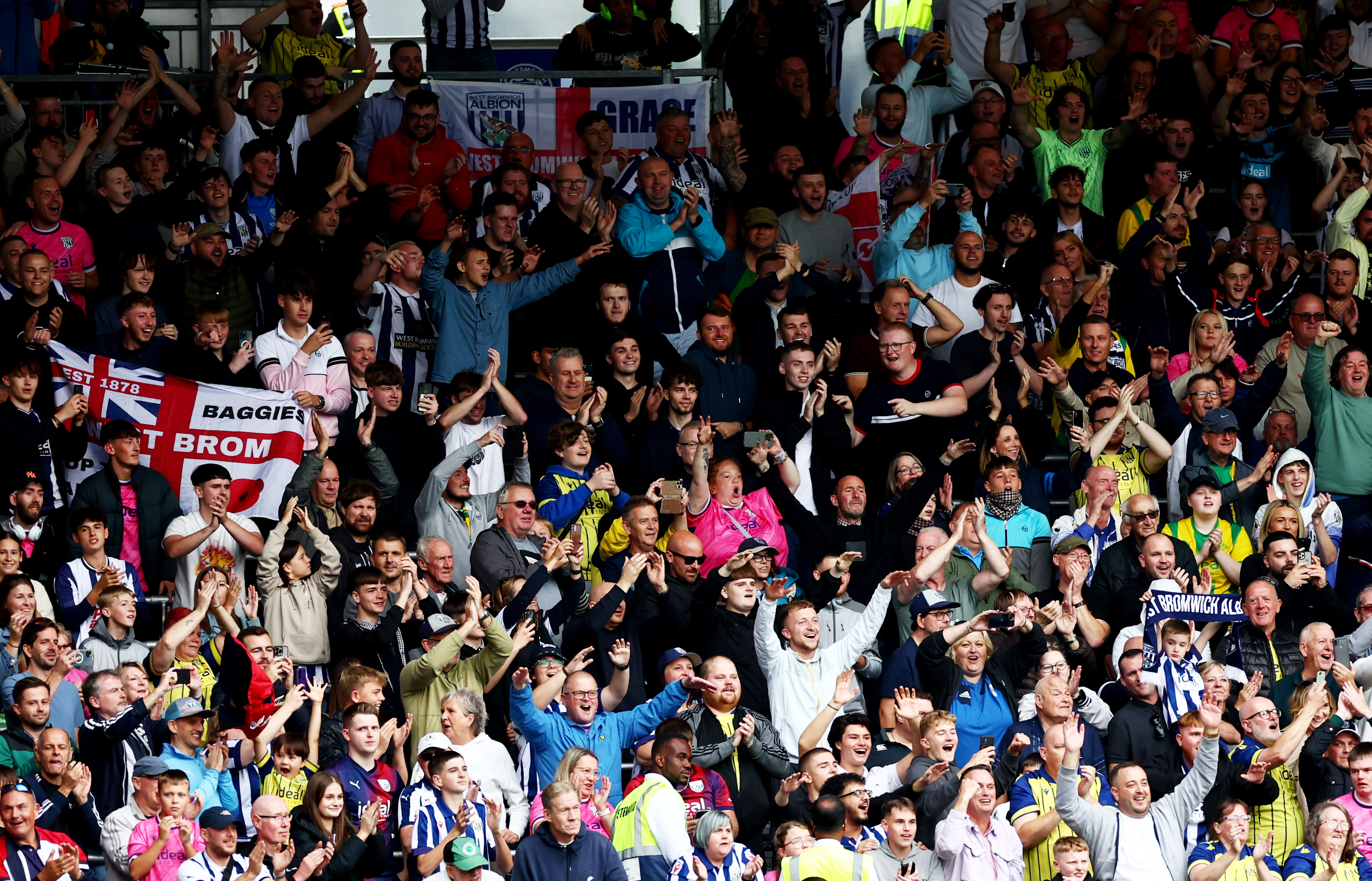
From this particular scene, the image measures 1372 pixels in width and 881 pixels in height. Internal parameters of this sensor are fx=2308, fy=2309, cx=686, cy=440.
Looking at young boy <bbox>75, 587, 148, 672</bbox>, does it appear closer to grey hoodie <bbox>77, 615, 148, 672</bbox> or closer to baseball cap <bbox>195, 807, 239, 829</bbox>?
grey hoodie <bbox>77, 615, 148, 672</bbox>

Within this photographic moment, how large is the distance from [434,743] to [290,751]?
729mm

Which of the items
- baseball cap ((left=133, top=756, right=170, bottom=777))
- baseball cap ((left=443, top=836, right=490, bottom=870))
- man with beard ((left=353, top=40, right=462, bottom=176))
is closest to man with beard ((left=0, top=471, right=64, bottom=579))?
baseball cap ((left=133, top=756, right=170, bottom=777))

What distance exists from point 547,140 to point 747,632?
5.07m

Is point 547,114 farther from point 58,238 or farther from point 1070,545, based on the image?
point 1070,545

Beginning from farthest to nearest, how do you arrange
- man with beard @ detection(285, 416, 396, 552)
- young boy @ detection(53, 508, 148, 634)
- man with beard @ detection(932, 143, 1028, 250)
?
man with beard @ detection(932, 143, 1028, 250)
man with beard @ detection(285, 416, 396, 552)
young boy @ detection(53, 508, 148, 634)

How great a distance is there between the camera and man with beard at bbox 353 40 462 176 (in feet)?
53.2

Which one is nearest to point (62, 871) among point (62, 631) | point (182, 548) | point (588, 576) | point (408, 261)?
point (62, 631)

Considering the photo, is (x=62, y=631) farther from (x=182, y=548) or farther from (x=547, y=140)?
(x=547, y=140)

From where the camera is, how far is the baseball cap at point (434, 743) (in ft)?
38.2

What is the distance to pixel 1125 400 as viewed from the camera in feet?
47.0

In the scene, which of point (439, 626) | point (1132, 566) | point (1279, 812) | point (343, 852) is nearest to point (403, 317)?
point (439, 626)

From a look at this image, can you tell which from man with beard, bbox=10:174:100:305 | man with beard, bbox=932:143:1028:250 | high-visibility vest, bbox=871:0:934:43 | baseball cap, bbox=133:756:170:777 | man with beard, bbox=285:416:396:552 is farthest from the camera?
high-visibility vest, bbox=871:0:934:43

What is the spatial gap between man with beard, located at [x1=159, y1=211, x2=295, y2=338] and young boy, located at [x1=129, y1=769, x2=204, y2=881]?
4328mm

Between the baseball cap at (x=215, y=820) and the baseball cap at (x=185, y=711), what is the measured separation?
0.59 m
